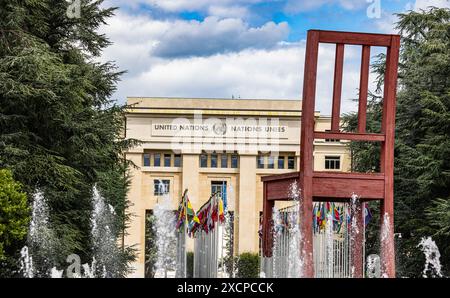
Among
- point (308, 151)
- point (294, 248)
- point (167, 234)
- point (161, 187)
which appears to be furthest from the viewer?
point (161, 187)

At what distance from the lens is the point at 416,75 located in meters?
20.1

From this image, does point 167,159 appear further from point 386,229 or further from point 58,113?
point 386,229

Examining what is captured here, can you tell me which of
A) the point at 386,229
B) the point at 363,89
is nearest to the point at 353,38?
the point at 363,89

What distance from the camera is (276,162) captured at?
41719mm

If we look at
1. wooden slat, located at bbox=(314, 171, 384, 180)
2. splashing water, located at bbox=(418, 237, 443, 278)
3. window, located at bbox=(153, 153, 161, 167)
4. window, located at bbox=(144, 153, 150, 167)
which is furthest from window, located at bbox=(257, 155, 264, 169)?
wooden slat, located at bbox=(314, 171, 384, 180)

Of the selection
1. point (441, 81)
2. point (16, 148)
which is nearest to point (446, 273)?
point (441, 81)

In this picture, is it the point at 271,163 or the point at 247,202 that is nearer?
the point at 247,202

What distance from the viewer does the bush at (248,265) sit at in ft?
122

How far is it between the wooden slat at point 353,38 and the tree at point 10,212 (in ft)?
19.8

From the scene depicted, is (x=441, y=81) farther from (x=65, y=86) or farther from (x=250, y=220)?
(x=250, y=220)

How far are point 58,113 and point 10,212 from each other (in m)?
2.39

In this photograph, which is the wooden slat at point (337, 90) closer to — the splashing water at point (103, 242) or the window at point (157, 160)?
the splashing water at point (103, 242)

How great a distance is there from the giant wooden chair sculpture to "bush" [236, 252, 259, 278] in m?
26.5

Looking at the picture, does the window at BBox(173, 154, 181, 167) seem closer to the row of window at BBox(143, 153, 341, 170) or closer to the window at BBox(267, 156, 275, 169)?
the row of window at BBox(143, 153, 341, 170)
